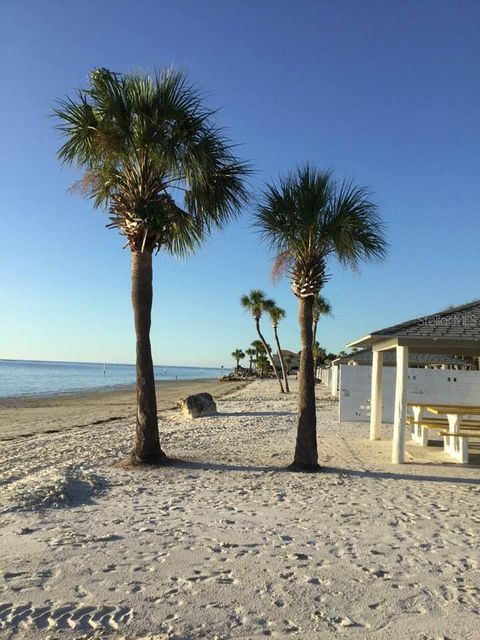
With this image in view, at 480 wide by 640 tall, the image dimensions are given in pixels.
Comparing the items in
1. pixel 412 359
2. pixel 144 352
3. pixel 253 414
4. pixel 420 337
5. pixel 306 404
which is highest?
pixel 412 359

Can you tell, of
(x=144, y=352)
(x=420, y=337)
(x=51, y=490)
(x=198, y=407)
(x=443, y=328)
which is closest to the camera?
(x=51, y=490)

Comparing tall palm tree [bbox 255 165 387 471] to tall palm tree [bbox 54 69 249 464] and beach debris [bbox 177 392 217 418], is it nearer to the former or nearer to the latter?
tall palm tree [bbox 54 69 249 464]

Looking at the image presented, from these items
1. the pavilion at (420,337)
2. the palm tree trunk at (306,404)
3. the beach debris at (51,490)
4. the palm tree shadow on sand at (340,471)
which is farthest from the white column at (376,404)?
the beach debris at (51,490)

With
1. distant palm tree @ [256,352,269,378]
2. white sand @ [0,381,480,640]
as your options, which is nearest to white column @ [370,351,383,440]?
white sand @ [0,381,480,640]

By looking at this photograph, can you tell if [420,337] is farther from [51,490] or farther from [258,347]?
[258,347]

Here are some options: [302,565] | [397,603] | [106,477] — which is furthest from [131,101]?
[397,603]

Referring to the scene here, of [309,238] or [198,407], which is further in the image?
[198,407]

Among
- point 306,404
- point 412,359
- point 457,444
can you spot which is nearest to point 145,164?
point 306,404

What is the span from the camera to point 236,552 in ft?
16.6

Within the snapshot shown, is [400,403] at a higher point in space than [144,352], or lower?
lower

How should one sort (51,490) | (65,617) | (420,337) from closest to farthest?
(65,617), (51,490), (420,337)

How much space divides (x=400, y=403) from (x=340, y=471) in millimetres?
1848

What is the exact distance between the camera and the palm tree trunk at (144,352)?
9.52 metres

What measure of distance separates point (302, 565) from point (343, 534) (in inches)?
42.5
